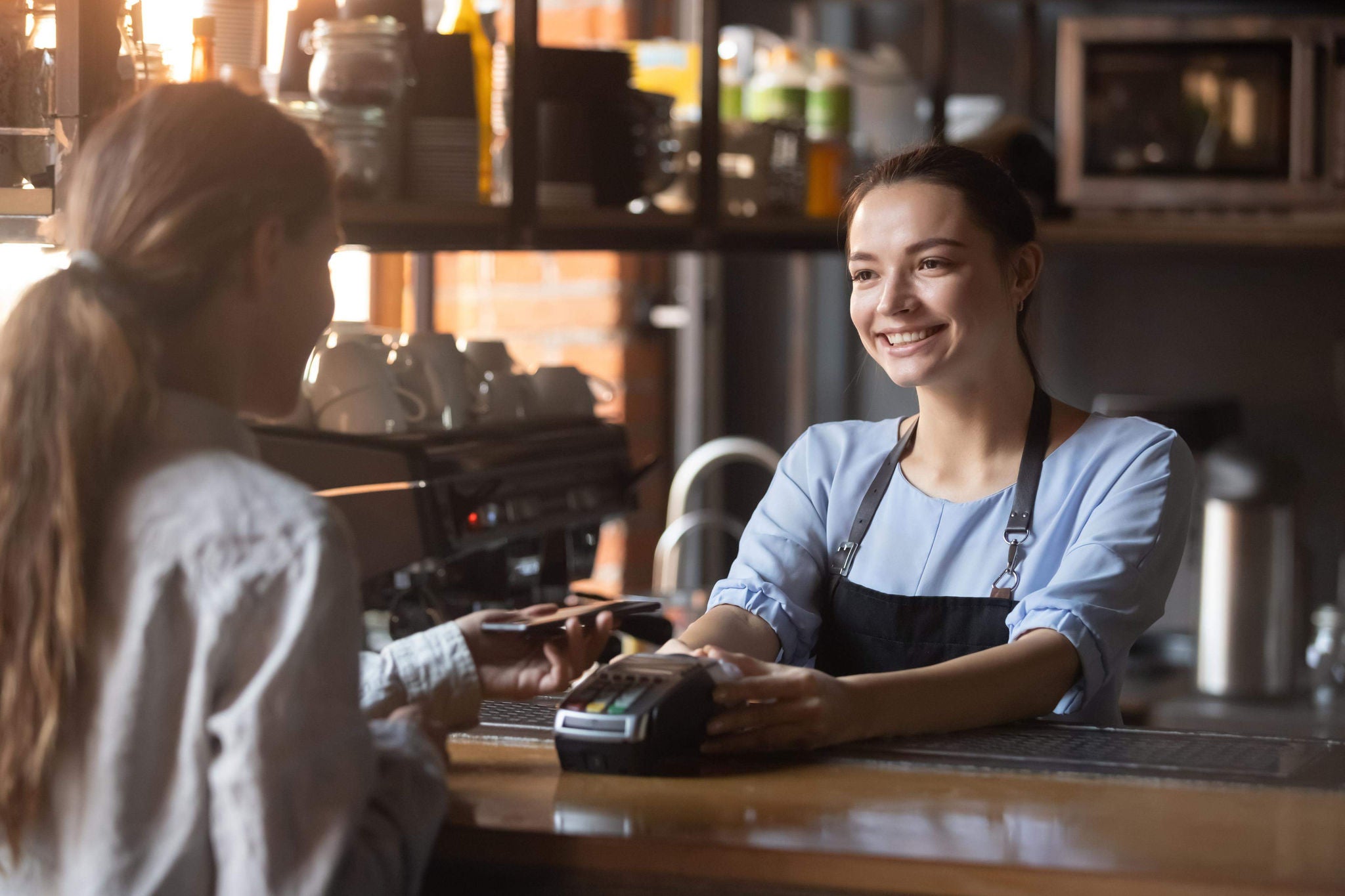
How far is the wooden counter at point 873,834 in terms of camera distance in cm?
82

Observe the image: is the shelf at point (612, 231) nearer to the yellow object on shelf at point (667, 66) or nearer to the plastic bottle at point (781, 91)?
the plastic bottle at point (781, 91)

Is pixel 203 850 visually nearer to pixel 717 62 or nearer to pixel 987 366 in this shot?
pixel 987 366

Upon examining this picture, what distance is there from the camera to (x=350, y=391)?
1656 mm

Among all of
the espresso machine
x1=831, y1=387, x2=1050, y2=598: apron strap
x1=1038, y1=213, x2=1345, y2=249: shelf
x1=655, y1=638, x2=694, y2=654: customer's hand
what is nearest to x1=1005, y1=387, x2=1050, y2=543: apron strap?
x1=831, y1=387, x2=1050, y2=598: apron strap

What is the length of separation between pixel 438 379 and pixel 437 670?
77 cm

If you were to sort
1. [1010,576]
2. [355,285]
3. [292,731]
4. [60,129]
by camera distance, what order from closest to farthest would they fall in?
[292,731] → [60,129] → [1010,576] → [355,285]

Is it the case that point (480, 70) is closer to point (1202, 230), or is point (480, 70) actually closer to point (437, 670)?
point (437, 670)

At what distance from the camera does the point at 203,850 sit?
799 millimetres

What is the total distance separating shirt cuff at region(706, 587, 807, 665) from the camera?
146cm

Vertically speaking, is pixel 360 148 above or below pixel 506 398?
above

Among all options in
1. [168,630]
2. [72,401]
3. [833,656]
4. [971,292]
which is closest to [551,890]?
[168,630]

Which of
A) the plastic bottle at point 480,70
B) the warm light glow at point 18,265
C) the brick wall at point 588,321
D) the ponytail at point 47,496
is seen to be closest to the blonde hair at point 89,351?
the ponytail at point 47,496

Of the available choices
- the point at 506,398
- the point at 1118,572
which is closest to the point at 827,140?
the point at 506,398

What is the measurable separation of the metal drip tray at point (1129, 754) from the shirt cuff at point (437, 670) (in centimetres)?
27
